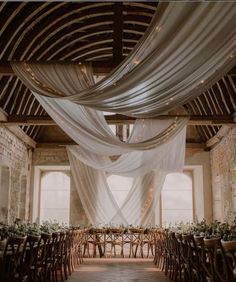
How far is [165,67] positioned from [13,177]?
691 centimetres

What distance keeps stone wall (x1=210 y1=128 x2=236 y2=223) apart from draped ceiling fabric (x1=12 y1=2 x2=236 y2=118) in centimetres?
444

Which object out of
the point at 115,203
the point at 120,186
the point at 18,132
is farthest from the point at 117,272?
the point at 120,186

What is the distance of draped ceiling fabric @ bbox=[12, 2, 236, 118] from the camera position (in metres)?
3.41

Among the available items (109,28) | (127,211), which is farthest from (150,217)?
(109,28)

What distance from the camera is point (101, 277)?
6.71 m

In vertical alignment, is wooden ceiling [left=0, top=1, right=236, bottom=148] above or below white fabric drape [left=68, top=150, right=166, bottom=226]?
above

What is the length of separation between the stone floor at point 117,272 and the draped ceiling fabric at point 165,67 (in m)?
2.72

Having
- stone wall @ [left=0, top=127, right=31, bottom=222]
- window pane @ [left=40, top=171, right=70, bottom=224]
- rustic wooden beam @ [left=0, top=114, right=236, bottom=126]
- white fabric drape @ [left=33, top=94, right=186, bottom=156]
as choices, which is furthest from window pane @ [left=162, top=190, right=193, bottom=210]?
white fabric drape @ [left=33, top=94, right=186, bottom=156]

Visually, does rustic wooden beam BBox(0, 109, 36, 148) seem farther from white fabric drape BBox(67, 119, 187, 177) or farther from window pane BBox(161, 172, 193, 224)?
window pane BBox(161, 172, 193, 224)

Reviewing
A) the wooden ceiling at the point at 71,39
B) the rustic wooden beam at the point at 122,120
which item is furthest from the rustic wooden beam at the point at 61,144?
the rustic wooden beam at the point at 122,120

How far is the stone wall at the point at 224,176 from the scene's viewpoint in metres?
9.39

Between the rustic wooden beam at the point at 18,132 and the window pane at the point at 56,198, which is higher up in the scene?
the rustic wooden beam at the point at 18,132

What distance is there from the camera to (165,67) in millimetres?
4207

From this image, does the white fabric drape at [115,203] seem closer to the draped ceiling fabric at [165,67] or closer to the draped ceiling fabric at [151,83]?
the draped ceiling fabric at [151,83]
